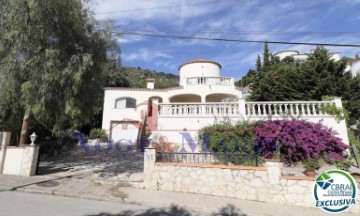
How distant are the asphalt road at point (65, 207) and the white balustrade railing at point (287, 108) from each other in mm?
6727

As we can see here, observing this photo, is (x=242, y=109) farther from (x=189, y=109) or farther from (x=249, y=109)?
(x=189, y=109)

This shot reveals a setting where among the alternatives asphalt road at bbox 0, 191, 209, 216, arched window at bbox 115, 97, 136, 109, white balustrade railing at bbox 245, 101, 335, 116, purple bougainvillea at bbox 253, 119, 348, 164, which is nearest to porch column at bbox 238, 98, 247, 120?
white balustrade railing at bbox 245, 101, 335, 116

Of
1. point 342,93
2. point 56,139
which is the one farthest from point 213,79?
point 56,139

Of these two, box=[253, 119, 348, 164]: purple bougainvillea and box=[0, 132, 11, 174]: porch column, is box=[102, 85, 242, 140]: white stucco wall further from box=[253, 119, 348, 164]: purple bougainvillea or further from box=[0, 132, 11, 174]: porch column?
box=[253, 119, 348, 164]: purple bougainvillea

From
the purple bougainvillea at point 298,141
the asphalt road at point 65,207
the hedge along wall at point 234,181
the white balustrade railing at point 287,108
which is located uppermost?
the white balustrade railing at point 287,108

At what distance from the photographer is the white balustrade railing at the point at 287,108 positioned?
9.73 metres

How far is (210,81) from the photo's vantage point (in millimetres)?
17719

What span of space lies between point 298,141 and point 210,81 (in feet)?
34.0

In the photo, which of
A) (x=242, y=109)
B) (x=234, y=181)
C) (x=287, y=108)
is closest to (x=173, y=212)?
(x=234, y=181)

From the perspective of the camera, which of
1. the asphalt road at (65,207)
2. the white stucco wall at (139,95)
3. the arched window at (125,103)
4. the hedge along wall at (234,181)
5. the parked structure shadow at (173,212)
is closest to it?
the asphalt road at (65,207)

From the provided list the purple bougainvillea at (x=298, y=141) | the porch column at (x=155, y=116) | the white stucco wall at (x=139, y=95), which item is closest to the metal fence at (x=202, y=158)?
the purple bougainvillea at (x=298, y=141)

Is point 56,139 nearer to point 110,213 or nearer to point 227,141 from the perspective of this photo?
point 110,213

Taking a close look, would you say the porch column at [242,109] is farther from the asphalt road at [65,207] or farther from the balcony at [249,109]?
the asphalt road at [65,207]

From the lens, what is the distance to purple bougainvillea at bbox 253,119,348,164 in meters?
8.29
